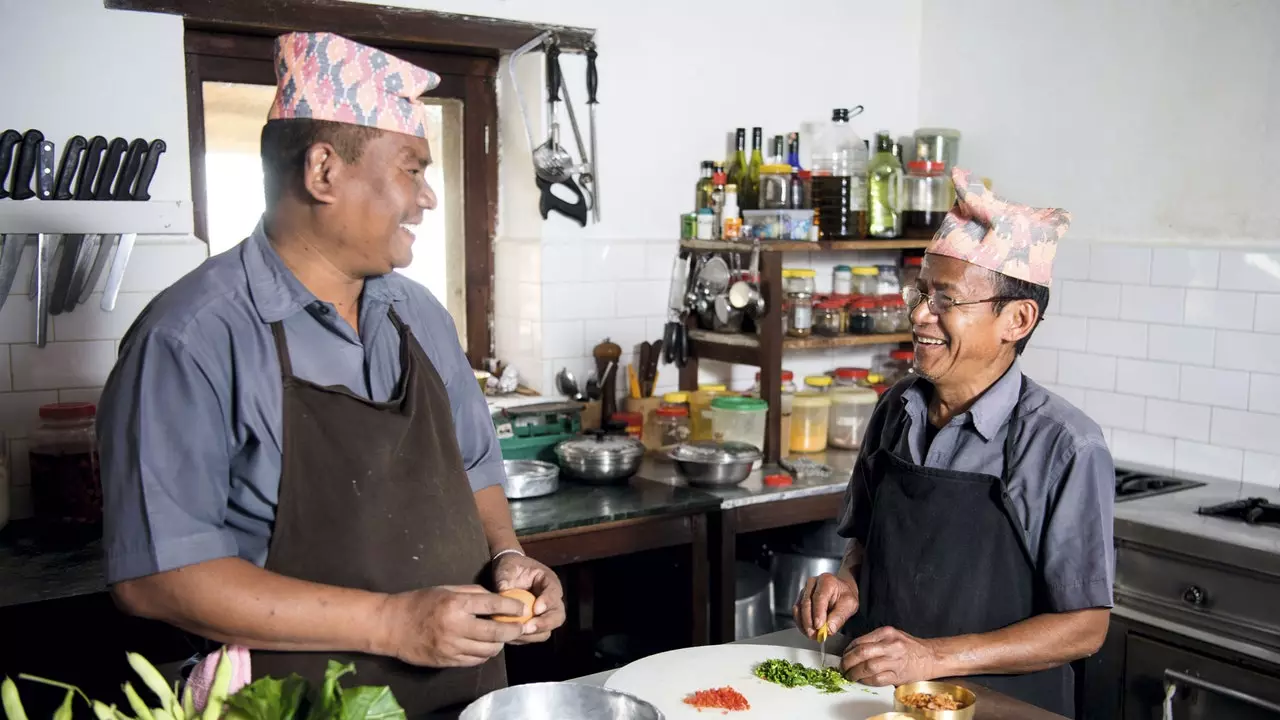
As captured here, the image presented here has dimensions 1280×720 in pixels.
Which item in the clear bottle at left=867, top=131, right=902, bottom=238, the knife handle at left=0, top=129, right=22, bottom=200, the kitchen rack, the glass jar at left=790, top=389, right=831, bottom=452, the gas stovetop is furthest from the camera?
the clear bottle at left=867, top=131, right=902, bottom=238

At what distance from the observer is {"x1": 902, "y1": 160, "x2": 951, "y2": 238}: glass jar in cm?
505

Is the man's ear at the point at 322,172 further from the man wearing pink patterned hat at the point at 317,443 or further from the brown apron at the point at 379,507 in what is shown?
the brown apron at the point at 379,507

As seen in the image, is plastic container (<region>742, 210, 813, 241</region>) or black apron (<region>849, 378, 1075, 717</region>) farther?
plastic container (<region>742, 210, 813, 241</region>)

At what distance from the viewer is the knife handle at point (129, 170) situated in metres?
3.71

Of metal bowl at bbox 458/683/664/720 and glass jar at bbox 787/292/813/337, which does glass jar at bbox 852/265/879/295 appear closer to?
glass jar at bbox 787/292/813/337

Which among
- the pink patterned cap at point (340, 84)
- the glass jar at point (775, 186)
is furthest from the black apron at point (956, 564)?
the glass jar at point (775, 186)

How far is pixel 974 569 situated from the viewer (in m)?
2.41

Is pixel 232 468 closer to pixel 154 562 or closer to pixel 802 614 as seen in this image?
pixel 154 562

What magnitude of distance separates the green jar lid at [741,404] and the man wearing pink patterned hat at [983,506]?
5.96 ft

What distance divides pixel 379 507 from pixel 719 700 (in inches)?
28.7

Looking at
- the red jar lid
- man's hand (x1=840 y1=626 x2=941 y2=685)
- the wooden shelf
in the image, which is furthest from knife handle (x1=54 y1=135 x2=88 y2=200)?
man's hand (x1=840 y1=626 x2=941 y2=685)

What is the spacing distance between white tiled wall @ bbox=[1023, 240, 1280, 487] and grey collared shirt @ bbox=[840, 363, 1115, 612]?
6.97ft

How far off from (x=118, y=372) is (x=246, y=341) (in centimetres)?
21

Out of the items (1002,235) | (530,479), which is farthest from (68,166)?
(1002,235)
